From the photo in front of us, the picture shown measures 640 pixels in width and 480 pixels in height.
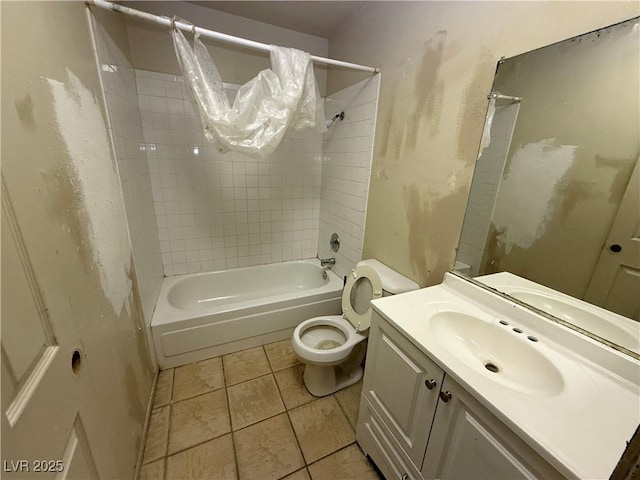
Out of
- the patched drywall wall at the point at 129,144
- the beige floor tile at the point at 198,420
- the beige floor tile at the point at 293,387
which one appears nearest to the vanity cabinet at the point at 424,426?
the beige floor tile at the point at 293,387

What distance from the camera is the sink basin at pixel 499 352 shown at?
83 cm

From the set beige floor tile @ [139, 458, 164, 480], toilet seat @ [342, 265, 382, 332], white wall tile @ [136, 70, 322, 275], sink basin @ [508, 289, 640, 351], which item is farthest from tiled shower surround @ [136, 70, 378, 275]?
beige floor tile @ [139, 458, 164, 480]

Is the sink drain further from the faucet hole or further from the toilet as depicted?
the faucet hole

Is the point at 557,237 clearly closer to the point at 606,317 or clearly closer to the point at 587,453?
the point at 606,317

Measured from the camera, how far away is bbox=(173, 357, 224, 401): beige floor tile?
1579 millimetres

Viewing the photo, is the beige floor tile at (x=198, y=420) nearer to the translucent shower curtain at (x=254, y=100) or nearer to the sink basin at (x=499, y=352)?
the sink basin at (x=499, y=352)

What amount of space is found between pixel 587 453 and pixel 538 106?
1064 mm

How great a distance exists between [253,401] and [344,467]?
0.62m

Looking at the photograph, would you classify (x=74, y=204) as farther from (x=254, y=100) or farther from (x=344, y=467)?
(x=344, y=467)

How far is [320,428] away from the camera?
1396 mm

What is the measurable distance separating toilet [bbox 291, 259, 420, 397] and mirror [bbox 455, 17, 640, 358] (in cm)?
54

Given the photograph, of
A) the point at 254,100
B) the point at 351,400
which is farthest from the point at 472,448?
the point at 254,100

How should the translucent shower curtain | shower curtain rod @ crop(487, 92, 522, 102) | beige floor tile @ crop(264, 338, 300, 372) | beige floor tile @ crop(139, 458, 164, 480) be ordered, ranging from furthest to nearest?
beige floor tile @ crop(264, 338, 300, 372)
the translucent shower curtain
beige floor tile @ crop(139, 458, 164, 480)
shower curtain rod @ crop(487, 92, 522, 102)

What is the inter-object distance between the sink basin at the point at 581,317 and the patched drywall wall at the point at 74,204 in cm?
149
